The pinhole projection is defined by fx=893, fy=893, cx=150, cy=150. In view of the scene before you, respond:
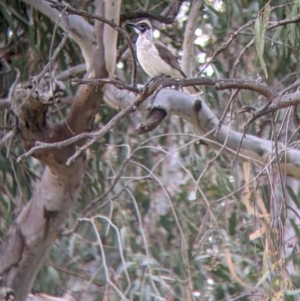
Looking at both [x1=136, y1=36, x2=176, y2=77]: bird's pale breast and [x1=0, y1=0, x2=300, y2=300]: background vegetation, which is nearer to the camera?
[x1=136, y1=36, x2=176, y2=77]: bird's pale breast

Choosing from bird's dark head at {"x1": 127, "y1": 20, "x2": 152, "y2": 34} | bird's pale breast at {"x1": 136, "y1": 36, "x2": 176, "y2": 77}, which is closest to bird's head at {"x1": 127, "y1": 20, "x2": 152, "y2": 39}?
bird's dark head at {"x1": 127, "y1": 20, "x2": 152, "y2": 34}

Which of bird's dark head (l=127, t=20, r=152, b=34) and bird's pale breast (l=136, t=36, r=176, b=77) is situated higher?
bird's dark head (l=127, t=20, r=152, b=34)

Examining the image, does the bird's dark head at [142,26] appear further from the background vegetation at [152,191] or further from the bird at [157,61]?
the background vegetation at [152,191]

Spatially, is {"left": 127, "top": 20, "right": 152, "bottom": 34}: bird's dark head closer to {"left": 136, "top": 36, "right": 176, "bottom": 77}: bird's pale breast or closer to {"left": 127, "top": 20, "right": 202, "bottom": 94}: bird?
{"left": 127, "top": 20, "right": 202, "bottom": 94}: bird

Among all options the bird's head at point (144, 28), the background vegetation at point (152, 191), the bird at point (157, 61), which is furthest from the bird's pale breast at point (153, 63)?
the background vegetation at point (152, 191)

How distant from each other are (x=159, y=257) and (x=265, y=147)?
35.1 inches

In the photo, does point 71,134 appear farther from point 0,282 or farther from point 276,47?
point 276,47

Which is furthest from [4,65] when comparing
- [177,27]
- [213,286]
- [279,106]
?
[279,106]

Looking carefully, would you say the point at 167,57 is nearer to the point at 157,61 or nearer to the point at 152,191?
the point at 157,61

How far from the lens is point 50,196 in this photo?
3930mm

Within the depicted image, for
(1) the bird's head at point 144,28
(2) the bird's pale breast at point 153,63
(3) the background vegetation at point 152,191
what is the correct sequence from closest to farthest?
1. (2) the bird's pale breast at point 153,63
2. (1) the bird's head at point 144,28
3. (3) the background vegetation at point 152,191

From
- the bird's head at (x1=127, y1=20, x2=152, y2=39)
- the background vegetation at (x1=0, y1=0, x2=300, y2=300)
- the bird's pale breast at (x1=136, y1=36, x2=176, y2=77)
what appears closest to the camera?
the bird's pale breast at (x1=136, y1=36, x2=176, y2=77)

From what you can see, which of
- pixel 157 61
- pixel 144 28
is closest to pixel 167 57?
pixel 157 61

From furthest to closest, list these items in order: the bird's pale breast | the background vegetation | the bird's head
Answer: the background vegetation → the bird's head → the bird's pale breast
